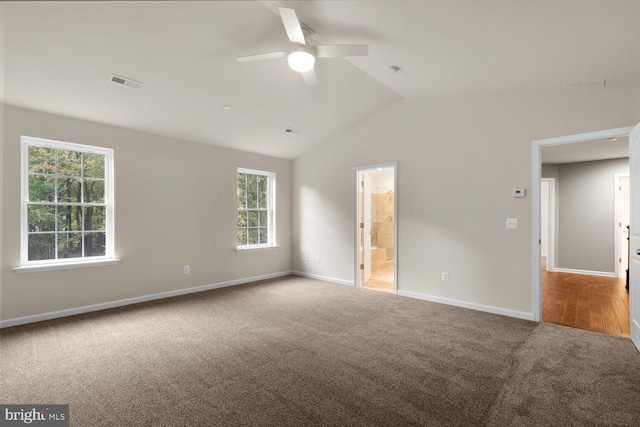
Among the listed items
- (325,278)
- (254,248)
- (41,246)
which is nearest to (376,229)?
(325,278)

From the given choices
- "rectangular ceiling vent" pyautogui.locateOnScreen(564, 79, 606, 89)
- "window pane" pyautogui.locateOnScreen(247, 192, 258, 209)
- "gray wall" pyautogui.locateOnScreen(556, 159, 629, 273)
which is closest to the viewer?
"rectangular ceiling vent" pyautogui.locateOnScreen(564, 79, 606, 89)

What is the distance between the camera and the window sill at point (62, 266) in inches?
143

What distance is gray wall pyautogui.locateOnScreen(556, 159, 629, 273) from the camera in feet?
21.3

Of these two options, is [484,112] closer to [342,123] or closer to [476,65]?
[476,65]

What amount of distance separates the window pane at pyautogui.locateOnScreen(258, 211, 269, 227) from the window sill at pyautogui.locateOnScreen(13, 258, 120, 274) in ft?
8.36

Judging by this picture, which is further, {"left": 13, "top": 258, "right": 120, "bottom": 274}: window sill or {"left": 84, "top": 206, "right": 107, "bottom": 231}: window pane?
{"left": 84, "top": 206, "right": 107, "bottom": 231}: window pane

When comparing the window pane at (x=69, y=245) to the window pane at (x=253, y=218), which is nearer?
the window pane at (x=69, y=245)

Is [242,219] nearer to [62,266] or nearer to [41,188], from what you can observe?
[62,266]

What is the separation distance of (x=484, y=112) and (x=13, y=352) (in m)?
5.76

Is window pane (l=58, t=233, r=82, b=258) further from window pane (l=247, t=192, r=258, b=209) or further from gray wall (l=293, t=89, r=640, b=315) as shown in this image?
gray wall (l=293, t=89, r=640, b=315)

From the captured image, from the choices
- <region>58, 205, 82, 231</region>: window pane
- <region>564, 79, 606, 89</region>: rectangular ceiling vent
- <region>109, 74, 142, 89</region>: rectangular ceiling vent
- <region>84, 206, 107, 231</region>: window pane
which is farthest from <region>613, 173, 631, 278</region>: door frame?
<region>58, 205, 82, 231</region>: window pane

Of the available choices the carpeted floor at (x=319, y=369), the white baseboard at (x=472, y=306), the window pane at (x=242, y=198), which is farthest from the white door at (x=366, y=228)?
the window pane at (x=242, y=198)

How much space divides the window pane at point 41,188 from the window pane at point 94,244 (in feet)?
2.05

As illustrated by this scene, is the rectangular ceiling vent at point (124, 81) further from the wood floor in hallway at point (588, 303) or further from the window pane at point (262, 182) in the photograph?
the wood floor in hallway at point (588, 303)
